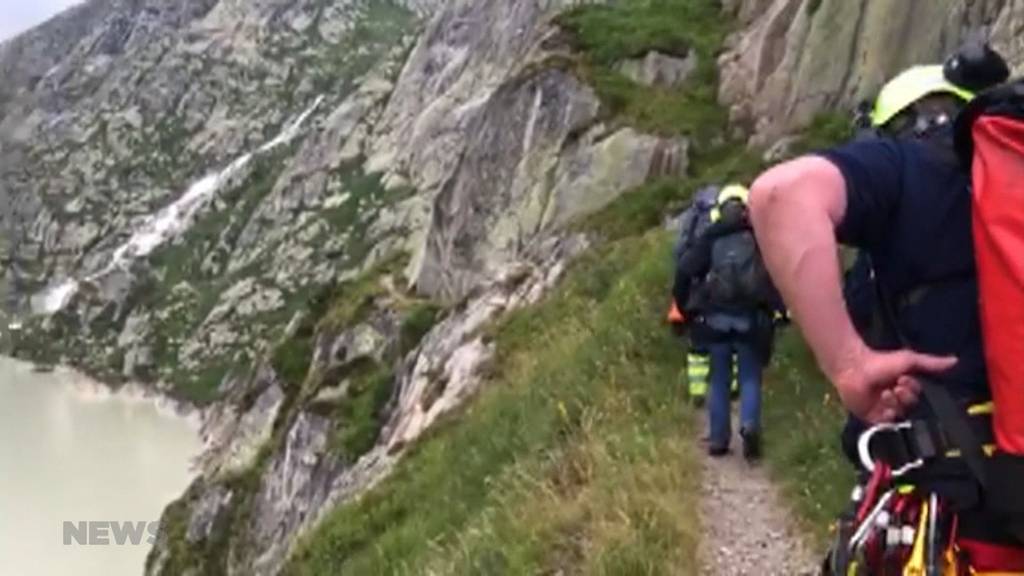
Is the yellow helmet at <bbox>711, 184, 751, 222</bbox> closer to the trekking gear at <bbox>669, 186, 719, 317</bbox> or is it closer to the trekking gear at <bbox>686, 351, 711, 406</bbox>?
the trekking gear at <bbox>669, 186, 719, 317</bbox>

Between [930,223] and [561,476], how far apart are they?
5.96 metres

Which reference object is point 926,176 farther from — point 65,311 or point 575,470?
point 65,311

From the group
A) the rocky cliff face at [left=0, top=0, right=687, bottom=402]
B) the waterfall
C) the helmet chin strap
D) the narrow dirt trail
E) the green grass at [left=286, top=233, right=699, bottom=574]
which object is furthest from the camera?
the waterfall

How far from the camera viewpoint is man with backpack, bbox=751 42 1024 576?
328cm

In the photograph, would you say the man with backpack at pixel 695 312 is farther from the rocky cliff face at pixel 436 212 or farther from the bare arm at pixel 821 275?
the rocky cliff face at pixel 436 212

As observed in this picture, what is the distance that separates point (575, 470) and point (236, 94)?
7672 inches

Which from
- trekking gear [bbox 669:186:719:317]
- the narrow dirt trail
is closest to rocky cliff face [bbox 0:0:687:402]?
trekking gear [bbox 669:186:719:317]

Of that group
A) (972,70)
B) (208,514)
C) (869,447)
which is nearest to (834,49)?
(208,514)

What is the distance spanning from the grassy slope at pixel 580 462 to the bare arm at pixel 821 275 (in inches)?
140

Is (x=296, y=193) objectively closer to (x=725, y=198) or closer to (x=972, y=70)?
(x=725, y=198)

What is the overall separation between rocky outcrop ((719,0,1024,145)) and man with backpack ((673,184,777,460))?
11478 mm

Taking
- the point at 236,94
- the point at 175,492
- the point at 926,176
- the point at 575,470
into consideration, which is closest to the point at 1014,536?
the point at 926,176

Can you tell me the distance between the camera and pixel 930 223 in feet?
11.5

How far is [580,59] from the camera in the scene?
39.8 m
